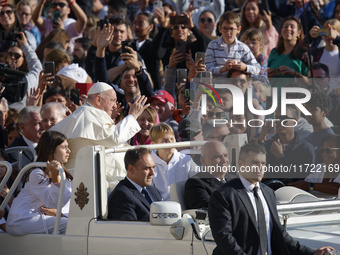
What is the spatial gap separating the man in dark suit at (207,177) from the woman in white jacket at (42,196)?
1103 millimetres

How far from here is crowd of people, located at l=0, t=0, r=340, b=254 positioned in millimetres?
6707

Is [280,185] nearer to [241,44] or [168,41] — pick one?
[241,44]

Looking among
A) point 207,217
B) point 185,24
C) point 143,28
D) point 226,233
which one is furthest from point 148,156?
point 143,28

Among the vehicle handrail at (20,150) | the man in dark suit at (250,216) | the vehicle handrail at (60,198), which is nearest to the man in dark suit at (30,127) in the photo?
the vehicle handrail at (20,150)

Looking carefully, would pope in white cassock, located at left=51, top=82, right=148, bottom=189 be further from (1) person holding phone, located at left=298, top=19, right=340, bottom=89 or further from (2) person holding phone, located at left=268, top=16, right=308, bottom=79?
(1) person holding phone, located at left=298, top=19, right=340, bottom=89

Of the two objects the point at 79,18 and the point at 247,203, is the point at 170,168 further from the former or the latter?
the point at 79,18

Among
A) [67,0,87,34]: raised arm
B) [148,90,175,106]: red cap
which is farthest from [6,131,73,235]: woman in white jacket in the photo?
[67,0,87,34]: raised arm

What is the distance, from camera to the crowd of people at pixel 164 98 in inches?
264

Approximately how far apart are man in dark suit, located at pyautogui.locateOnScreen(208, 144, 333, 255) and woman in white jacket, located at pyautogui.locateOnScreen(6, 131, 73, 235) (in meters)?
1.89

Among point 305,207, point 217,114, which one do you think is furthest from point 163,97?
point 305,207

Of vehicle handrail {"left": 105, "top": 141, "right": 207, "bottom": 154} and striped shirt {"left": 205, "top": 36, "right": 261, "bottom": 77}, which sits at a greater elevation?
striped shirt {"left": 205, "top": 36, "right": 261, "bottom": 77}

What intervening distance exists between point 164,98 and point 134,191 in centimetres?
362

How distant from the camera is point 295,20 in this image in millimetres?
10695

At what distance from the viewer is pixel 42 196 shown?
676 cm
